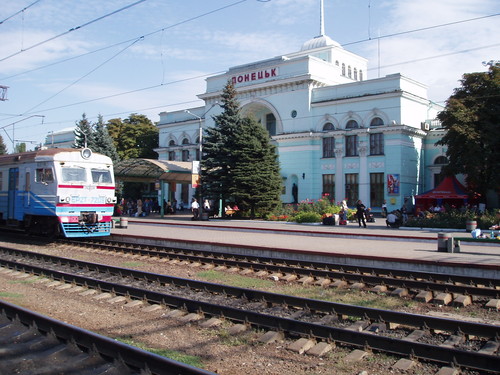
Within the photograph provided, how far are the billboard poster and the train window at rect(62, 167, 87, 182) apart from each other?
99.9ft

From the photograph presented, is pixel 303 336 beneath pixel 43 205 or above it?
beneath

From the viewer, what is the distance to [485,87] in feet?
117

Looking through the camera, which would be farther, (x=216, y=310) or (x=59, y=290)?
(x=59, y=290)

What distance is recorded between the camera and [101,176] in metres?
20.4

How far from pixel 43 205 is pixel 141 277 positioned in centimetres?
Answer: 882

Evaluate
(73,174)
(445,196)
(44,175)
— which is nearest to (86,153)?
(73,174)

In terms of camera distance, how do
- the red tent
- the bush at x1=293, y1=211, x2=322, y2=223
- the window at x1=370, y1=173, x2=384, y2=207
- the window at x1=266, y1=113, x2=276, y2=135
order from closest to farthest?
the bush at x1=293, y1=211, x2=322, y2=223, the red tent, the window at x1=370, y1=173, x2=384, y2=207, the window at x1=266, y1=113, x2=276, y2=135

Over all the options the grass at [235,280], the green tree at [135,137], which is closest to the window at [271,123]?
the green tree at [135,137]

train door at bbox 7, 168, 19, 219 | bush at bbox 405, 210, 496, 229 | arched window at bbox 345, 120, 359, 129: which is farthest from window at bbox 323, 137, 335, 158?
train door at bbox 7, 168, 19, 219

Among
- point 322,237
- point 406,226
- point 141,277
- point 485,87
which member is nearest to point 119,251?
point 141,277

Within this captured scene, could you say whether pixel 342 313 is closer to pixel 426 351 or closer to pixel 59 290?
pixel 426 351

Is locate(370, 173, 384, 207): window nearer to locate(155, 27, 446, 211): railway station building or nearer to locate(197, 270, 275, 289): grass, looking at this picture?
locate(155, 27, 446, 211): railway station building

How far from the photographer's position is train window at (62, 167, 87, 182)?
752 inches

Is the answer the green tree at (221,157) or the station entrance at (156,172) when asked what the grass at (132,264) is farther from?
the station entrance at (156,172)
